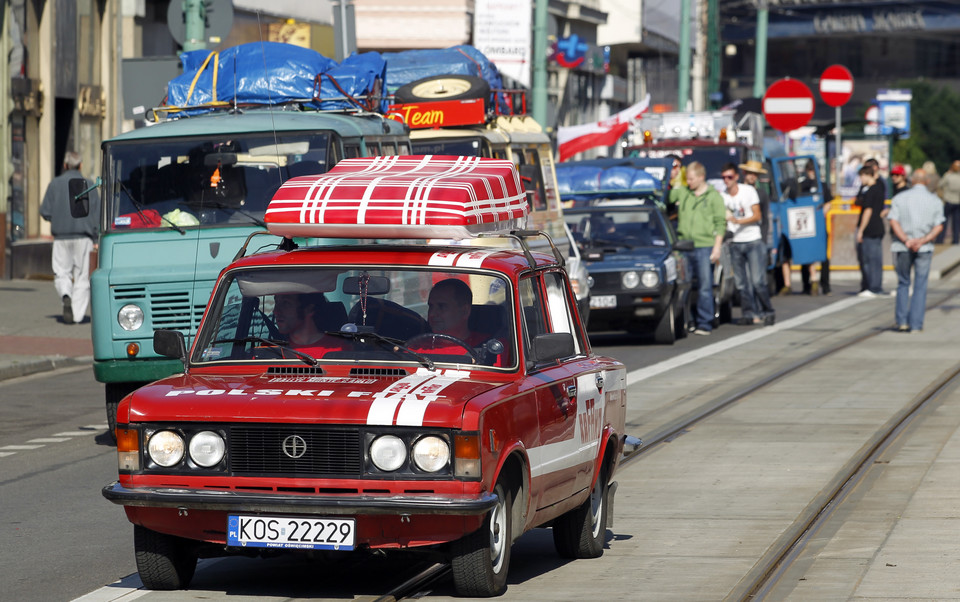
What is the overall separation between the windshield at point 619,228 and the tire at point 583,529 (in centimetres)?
1129

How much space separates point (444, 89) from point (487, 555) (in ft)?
38.0

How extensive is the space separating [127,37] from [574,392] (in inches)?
937

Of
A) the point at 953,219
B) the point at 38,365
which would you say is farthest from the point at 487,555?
the point at 953,219

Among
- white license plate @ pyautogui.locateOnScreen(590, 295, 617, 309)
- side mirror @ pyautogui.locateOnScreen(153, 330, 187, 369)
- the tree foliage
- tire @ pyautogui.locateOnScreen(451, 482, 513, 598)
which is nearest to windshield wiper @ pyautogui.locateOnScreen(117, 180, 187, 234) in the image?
side mirror @ pyautogui.locateOnScreen(153, 330, 187, 369)

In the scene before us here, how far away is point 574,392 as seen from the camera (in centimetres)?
745

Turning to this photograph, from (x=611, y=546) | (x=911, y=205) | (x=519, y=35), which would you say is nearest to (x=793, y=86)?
(x=519, y=35)

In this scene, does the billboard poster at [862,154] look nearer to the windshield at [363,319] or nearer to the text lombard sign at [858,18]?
the windshield at [363,319]

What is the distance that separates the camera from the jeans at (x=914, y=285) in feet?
64.1

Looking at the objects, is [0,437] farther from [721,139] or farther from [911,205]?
[721,139]

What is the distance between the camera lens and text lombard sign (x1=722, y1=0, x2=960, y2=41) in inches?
3784

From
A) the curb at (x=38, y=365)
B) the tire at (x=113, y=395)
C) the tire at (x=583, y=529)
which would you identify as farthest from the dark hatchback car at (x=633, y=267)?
the tire at (x=583, y=529)

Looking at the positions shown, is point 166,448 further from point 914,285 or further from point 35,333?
point 914,285

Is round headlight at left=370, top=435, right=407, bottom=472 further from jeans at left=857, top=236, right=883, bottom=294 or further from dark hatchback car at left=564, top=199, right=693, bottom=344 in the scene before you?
jeans at left=857, top=236, right=883, bottom=294

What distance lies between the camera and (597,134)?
29.0m
